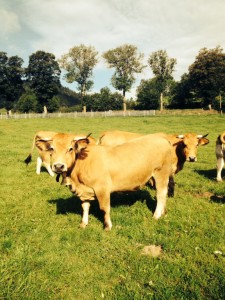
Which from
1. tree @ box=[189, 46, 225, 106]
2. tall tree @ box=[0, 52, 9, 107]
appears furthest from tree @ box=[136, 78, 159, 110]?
tall tree @ box=[0, 52, 9, 107]

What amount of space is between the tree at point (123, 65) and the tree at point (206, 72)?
53.0 ft

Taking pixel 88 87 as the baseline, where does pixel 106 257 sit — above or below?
below

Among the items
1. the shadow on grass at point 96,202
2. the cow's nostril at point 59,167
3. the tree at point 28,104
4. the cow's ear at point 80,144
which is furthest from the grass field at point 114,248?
the tree at point 28,104

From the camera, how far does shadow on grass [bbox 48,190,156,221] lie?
780 centimetres

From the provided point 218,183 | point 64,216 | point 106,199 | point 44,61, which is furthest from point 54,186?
point 44,61

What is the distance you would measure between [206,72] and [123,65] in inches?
946

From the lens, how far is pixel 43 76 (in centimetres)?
9331

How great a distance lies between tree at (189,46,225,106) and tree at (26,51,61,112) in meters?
45.5

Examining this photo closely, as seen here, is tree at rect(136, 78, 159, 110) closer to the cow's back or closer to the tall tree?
the tall tree

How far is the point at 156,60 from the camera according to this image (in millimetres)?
77875

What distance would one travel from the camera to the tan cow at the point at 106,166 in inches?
250

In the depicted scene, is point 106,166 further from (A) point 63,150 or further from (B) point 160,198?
(B) point 160,198

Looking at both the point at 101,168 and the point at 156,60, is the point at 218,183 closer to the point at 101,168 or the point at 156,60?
the point at 101,168

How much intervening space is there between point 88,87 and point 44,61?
22446 mm
